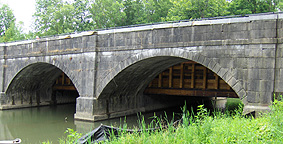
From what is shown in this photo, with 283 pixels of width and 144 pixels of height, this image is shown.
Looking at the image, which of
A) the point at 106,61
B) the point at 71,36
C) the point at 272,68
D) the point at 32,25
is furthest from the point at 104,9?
the point at 272,68

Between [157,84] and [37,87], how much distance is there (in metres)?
8.89

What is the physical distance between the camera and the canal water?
1057 centimetres

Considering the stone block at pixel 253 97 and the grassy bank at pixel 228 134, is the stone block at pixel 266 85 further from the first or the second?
the grassy bank at pixel 228 134

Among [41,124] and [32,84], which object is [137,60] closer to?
[41,124]

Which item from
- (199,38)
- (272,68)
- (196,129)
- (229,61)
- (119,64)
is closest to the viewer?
(196,129)

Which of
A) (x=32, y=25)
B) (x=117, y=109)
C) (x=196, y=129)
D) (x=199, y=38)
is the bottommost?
(x=117, y=109)

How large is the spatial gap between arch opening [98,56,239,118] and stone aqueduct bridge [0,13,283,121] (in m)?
0.06

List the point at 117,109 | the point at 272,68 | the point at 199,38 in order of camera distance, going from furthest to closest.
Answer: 1. the point at 117,109
2. the point at 199,38
3. the point at 272,68

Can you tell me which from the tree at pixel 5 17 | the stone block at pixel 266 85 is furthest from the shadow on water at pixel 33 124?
the tree at pixel 5 17

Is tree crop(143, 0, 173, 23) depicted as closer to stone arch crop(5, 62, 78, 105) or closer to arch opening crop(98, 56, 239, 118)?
stone arch crop(5, 62, 78, 105)

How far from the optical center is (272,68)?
8.26 meters

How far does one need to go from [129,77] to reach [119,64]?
1.58 metres

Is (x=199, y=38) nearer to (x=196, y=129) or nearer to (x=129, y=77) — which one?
(x=129, y=77)

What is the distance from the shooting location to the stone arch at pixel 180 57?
8.82 metres
